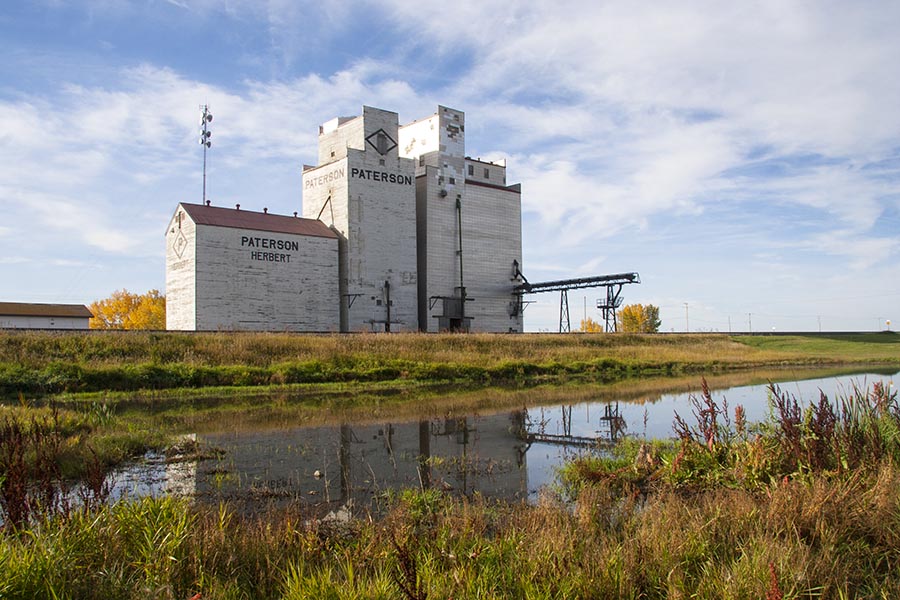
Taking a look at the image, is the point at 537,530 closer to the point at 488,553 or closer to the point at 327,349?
the point at 488,553

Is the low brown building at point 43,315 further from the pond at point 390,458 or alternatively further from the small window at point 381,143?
the pond at point 390,458

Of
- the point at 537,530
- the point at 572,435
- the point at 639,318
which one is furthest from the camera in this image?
the point at 639,318

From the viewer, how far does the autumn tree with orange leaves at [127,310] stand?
274 feet

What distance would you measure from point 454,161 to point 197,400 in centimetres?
3891

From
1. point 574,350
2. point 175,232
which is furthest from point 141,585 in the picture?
point 175,232

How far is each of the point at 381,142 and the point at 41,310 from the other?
1167 inches

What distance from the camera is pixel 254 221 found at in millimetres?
45688

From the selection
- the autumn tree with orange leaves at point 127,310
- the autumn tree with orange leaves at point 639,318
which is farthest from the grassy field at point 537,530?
the autumn tree with orange leaves at point 639,318

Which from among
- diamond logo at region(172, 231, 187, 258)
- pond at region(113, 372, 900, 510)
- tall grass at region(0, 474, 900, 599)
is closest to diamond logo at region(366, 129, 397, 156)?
diamond logo at region(172, 231, 187, 258)

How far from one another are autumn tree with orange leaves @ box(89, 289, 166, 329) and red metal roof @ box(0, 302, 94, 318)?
26.7 m

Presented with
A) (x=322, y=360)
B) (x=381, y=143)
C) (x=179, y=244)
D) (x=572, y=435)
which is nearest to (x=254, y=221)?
(x=179, y=244)

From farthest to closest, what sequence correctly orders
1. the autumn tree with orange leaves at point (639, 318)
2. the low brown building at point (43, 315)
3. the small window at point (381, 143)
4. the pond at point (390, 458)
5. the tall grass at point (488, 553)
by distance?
the autumn tree with orange leaves at point (639, 318)
the low brown building at point (43, 315)
the small window at point (381, 143)
the pond at point (390, 458)
the tall grass at point (488, 553)

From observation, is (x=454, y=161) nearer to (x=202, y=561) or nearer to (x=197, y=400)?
(x=197, y=400)

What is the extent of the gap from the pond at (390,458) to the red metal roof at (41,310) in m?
46.8
